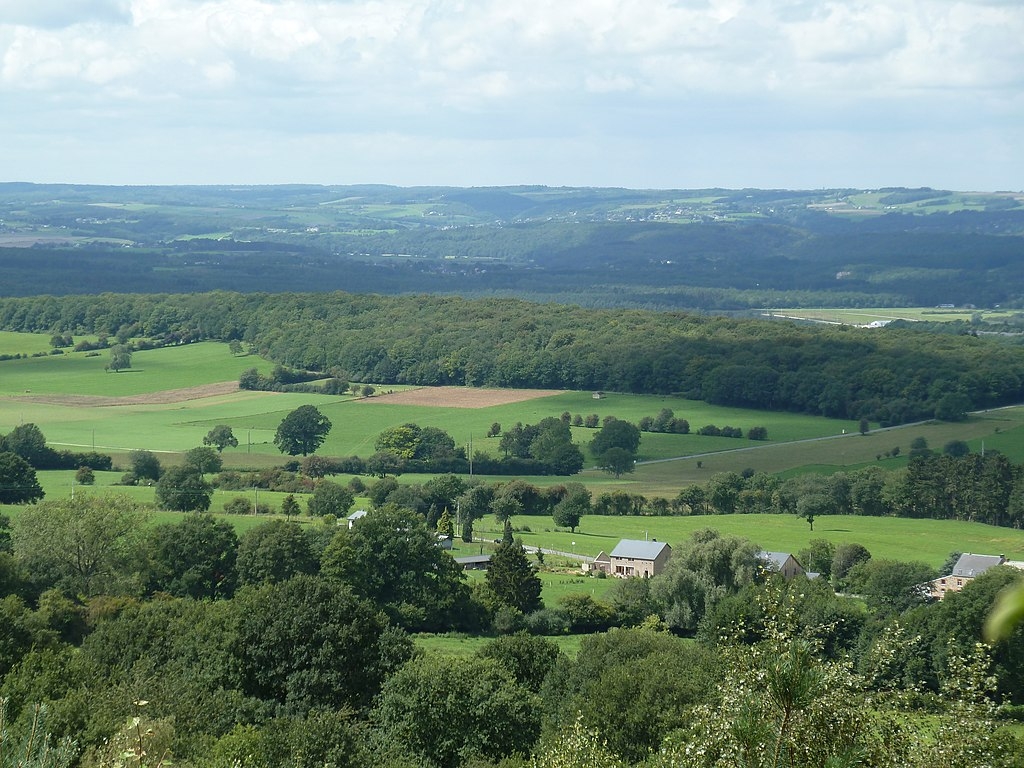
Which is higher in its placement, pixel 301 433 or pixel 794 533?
pixel 301 433

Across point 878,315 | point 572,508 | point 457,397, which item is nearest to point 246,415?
point 457,397

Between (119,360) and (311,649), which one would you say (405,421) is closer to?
(119,360)

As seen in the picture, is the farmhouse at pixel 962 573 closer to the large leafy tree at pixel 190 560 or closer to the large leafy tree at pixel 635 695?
the large leafy tree at pixel 635 695

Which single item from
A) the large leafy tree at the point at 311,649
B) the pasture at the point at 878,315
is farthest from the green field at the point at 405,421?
the pasture at the point at 878,315

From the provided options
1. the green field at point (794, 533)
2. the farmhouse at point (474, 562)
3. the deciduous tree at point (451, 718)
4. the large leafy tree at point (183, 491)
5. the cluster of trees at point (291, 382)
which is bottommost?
the green field at point (794, 533)

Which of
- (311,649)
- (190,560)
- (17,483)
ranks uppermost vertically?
(311,649)

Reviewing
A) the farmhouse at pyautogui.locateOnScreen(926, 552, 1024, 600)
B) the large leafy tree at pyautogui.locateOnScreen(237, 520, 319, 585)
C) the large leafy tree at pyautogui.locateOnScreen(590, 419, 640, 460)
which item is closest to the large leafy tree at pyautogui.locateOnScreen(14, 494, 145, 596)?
the large leafy tree at pyautogui.locateOnScreen(237, 520, 319, 585)

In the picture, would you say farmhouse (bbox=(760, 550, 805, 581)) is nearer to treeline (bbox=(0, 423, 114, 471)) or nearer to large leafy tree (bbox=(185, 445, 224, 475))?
large leafy tree (bbox=(185, 445, 224, 475))

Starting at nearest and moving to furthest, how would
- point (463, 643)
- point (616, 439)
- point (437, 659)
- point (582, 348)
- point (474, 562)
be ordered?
1. point (437, 659)
2. point (463, 643)
3. point (474, 562)
4. point (616, 439)
5. point (582, 348)
